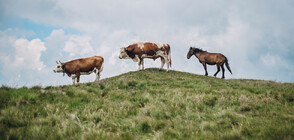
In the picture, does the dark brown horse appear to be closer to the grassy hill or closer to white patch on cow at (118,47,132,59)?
white patch on cow at (118,47,132,59)

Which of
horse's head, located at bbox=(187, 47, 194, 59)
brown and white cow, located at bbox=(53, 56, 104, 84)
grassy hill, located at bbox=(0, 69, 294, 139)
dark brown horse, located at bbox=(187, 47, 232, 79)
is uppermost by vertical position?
horse's head, located at bbox=(187, 47, 194, 59)

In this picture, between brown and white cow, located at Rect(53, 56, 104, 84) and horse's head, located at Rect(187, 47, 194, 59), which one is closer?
brown and white cow, located at Rect(53, 56, 104, 84)

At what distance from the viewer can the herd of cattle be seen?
19.6 m

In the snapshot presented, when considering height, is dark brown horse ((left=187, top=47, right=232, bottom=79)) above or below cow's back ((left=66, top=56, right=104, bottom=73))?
above

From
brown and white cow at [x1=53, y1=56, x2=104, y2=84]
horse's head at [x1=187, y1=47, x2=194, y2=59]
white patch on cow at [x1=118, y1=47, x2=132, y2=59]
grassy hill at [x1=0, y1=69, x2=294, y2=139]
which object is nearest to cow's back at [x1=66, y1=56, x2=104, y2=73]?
brown and white cow at [x1=53, y1=56, x2=104, y2=84]

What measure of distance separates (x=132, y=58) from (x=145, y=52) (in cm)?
214

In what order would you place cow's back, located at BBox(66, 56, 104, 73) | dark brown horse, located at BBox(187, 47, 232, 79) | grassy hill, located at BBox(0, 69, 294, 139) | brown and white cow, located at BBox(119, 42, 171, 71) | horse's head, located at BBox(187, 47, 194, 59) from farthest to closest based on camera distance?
1. horse's head, located at BBox(187, 47, 194, 59)
2. dark brown horse, located at BBox(187, 47, 232, 79)
3. brown and white cow, located at BBox(119, 42, 171, 71)
4. cow's back, located at BBox(66, 56, 104, 73)
5. grassy hill, located at BBox(0, 69, 294, 139)

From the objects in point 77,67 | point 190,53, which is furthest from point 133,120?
→ point 190,53

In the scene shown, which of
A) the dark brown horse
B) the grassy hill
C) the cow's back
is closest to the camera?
the grassy hill

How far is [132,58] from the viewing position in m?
22.7

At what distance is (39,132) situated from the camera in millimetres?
3861

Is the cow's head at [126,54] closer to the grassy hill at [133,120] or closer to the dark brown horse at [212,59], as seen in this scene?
the dark brown horse at [212,59]

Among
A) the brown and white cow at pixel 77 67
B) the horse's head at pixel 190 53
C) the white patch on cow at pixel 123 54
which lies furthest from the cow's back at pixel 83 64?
the horse's head at pixel 190 53

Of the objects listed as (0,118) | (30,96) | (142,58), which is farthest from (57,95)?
(142,58)
